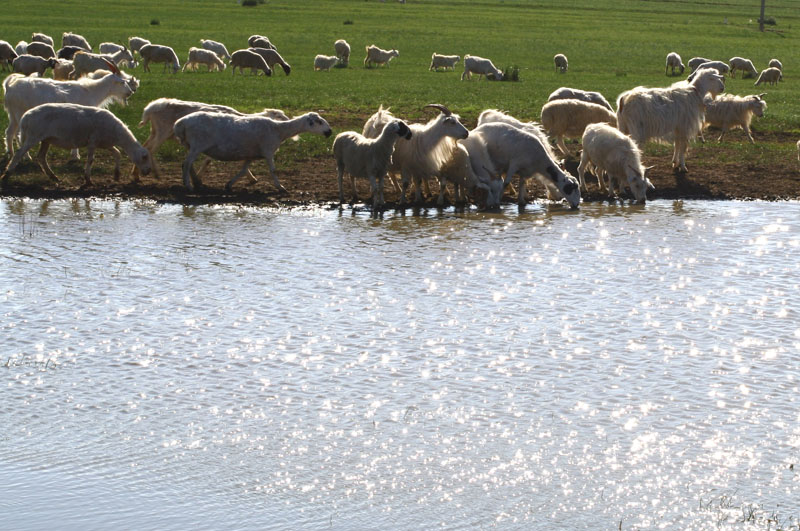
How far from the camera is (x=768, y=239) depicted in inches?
491

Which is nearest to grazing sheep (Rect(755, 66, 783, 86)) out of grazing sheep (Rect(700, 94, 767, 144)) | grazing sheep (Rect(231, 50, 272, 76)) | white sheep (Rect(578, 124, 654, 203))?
grazing sheep (Rect(231, 50, 272, 76))

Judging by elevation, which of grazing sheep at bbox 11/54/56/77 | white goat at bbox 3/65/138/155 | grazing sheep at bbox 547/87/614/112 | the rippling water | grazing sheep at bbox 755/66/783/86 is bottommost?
grazing sheep at bbox 755/66/783/86

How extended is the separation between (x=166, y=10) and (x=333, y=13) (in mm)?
10091

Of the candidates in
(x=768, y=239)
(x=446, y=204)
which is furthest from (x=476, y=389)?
(x=446, y=204)

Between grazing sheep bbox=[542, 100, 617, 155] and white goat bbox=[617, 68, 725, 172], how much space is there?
77cm

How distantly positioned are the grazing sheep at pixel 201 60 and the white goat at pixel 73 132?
24346 mm

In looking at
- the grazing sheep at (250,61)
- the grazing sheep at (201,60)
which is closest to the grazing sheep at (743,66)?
the grazing sheep at (250,61)

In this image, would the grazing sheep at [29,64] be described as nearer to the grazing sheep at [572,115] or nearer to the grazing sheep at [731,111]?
the grazing sheep at [572,115]

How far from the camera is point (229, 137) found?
48.3 feet

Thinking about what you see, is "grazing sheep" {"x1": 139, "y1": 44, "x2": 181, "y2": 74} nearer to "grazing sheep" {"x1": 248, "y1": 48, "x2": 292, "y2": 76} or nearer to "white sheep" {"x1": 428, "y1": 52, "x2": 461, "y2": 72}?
"grazing sheep" {"x1": 248, "y1": 48, "x2": 292, "y2": 76}

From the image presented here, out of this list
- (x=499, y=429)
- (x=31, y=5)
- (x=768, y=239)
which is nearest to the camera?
(x=499, y=429)

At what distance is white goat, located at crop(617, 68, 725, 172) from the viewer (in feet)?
54.3

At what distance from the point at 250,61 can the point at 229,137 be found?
2363cm

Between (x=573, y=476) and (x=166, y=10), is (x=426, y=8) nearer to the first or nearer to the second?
(x=166, y=10)
